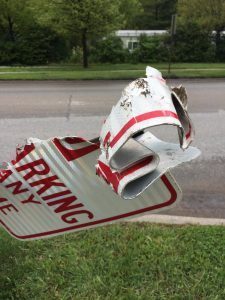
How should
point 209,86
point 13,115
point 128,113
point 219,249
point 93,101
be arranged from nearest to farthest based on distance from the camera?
point 128,113
point 219,249
point 13,115
point 93,101
point 209,86

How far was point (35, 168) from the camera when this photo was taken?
1.83 metres

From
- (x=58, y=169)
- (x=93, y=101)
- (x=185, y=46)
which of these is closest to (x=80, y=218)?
(x=58, y=169)

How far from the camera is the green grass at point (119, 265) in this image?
2867mm

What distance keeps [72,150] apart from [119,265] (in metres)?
1.58

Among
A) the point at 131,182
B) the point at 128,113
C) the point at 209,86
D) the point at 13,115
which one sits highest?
the point at 128,113

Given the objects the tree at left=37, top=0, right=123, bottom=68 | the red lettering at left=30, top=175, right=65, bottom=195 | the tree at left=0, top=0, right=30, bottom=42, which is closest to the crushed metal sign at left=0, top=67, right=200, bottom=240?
the red lettering at left=30, top=175, right=65, bottom=195

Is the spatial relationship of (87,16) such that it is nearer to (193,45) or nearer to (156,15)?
(193,45)

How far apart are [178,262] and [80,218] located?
147 cm

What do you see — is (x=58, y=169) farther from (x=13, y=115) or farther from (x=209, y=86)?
(x=209, y=86)

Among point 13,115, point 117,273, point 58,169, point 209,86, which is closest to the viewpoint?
point 58,169

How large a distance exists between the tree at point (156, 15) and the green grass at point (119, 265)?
150 ft

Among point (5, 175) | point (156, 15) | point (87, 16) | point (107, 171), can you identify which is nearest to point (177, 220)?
point (5, 175)

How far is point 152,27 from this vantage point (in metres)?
48.8

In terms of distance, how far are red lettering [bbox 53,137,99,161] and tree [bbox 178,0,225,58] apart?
26.9 meters
